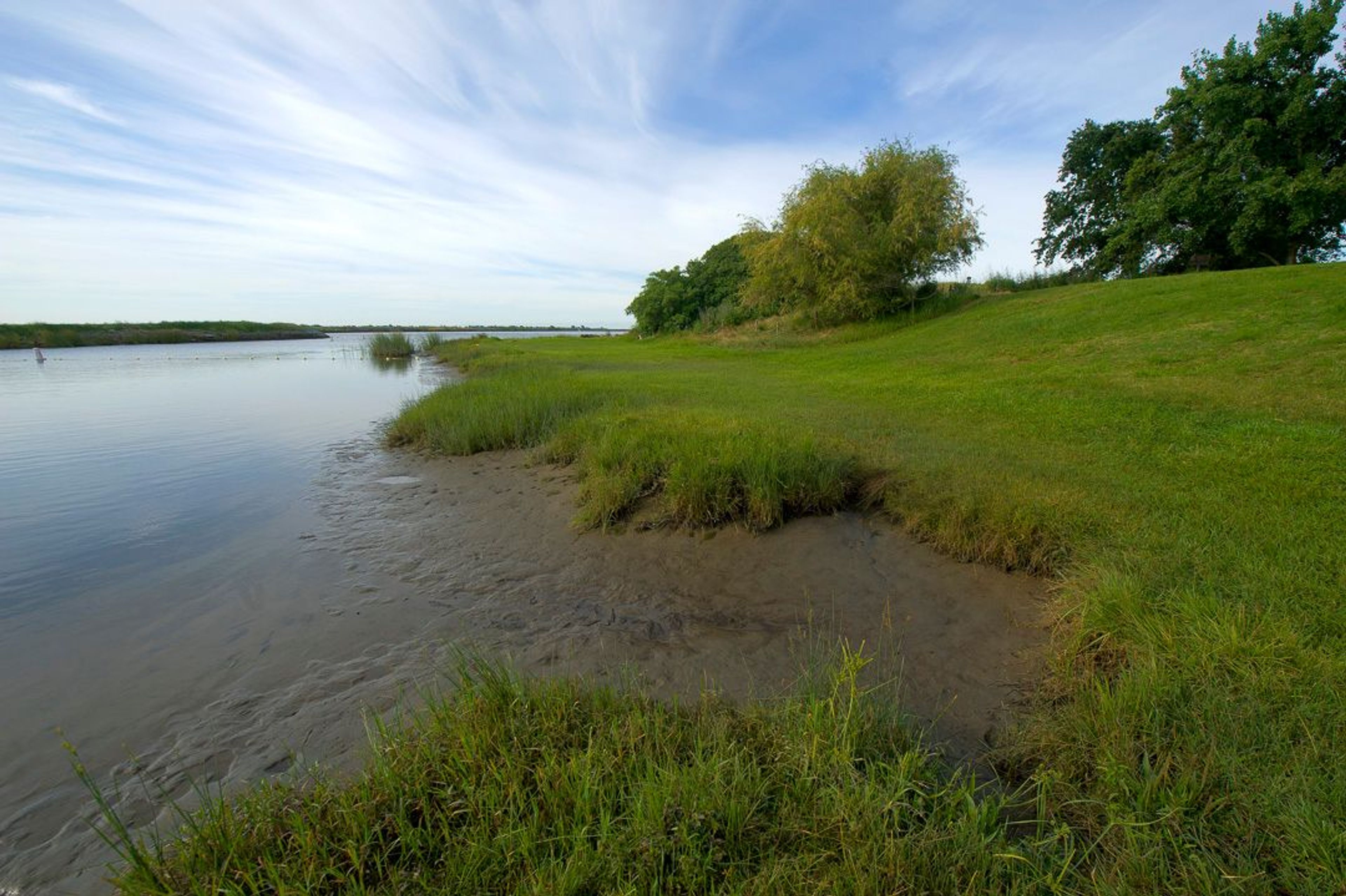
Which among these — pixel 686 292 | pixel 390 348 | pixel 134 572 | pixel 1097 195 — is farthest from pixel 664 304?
pixel 134 572

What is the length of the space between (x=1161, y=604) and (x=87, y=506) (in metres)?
12.1

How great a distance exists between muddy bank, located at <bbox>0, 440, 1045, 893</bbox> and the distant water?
0.12ft

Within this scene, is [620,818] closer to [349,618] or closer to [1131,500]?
[349,618]

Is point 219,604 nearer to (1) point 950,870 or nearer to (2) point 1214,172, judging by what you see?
(1) point 950,870

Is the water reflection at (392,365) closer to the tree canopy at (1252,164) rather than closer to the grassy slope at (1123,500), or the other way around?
the grassy slope at (1123,500)

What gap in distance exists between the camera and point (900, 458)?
6.88m

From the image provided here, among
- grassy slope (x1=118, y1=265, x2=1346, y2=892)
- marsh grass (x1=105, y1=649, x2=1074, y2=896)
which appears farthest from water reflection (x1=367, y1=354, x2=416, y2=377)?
marsh grass (x1=105, y1=649, x2=1074, y2=896)

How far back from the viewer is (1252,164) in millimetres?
24500

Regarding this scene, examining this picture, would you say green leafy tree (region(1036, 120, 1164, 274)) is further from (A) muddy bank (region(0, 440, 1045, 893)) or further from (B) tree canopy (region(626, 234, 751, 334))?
(A) muddy bank (region(0, 440, 1045, 893))

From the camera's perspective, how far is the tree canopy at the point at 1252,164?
23.3m

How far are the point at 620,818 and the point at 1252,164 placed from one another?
3614 centimetres

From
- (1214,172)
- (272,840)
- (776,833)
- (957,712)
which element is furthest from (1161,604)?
(1214,172)

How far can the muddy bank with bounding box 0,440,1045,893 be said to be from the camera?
3.26 m

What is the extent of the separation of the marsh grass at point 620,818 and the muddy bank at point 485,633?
65cm
